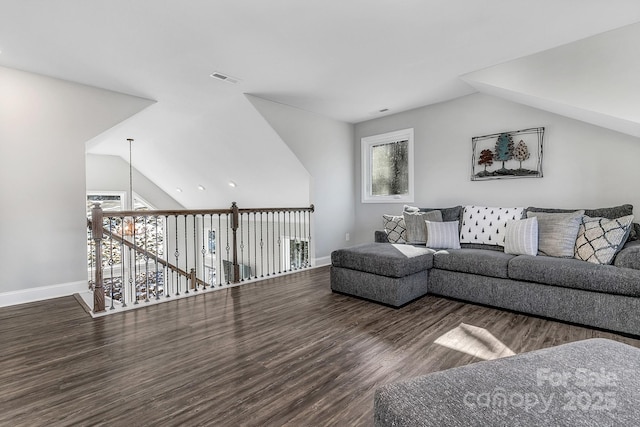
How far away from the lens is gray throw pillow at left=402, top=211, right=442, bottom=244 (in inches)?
151

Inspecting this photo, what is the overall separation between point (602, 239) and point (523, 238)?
0.58 meters

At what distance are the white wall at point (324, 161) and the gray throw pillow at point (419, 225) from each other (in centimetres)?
159

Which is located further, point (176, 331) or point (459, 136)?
point (459, 136)

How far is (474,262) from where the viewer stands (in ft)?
9.95

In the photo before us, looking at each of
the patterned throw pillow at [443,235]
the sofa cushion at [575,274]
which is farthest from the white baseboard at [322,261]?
the sofa cushion at [575,274]

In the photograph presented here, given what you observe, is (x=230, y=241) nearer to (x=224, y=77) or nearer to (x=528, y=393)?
(x=224, y=77)

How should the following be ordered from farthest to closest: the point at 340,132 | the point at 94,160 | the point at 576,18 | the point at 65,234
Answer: the point at 94,160 → the point at 340,132 → the point at 65,234 → the point at 576,18

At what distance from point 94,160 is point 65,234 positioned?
4.49 metres

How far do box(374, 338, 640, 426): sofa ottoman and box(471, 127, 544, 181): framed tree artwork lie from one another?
310 centimetres

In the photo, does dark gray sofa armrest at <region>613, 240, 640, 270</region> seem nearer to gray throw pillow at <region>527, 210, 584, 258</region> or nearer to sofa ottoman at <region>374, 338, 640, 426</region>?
gray throw pillow at <region>527, 210, 584, 258</region>

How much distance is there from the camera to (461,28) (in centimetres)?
253

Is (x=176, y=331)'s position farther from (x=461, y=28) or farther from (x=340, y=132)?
(x=340, y=132)

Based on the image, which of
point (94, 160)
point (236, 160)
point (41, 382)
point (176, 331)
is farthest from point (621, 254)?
point (94, 160)

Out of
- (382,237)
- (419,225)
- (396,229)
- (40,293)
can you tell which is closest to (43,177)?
(40,293)
